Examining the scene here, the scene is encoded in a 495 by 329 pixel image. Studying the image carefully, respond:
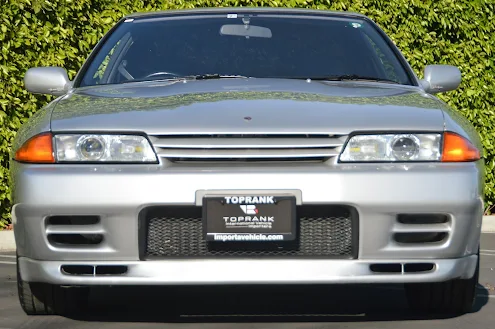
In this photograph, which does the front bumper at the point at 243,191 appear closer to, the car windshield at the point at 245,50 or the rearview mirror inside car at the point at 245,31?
the car windshield at the point at 245,50

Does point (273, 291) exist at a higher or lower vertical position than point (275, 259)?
lower

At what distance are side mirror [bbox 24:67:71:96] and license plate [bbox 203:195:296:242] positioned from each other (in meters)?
1.69

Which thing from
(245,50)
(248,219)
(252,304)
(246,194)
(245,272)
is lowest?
(252,304)

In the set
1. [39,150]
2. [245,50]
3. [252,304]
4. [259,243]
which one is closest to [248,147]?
[259,243]

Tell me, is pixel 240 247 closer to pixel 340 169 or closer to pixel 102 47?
pixel 340 169

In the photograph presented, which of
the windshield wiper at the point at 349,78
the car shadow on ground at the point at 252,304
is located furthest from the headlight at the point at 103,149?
the windshield wiper at the point at 349,78

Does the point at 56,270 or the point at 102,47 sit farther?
the point at 102,47

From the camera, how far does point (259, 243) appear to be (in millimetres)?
4961

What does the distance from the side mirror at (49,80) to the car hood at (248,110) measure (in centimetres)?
57

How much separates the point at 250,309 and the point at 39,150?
4.56 feet

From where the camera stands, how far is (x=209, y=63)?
6.26 metres

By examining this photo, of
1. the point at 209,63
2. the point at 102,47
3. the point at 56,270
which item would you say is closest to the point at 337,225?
the point at 56,270

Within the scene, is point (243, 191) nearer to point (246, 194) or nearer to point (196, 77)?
point (246, 194)

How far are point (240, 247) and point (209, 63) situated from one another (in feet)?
5.11
